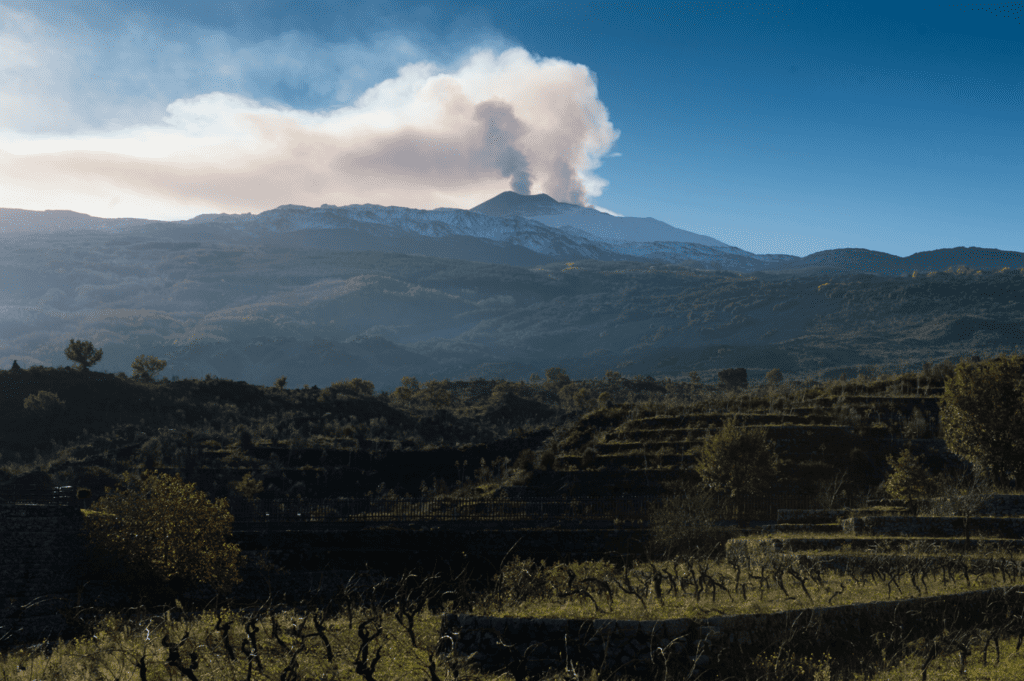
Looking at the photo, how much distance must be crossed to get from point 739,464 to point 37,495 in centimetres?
A: 4164

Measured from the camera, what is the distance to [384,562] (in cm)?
3509

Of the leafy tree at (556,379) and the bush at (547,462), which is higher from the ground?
the leafy tree at (556,379)

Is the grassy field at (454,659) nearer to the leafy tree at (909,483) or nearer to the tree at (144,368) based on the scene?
the leafy tree at (909,483)

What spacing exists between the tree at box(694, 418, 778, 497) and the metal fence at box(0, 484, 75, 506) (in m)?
35.0

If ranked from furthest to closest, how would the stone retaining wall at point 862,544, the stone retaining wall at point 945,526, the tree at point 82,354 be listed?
the tree at point 82,354
the stone retaining wall at point 945,526
the stone retaining wall at point 862,544

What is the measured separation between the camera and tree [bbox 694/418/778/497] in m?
35.8

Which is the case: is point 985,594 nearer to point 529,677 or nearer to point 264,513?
point 529,677

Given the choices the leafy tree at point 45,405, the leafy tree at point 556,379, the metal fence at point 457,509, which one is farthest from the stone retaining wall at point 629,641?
the leafy tree at point 556,379

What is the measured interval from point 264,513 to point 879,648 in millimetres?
32560

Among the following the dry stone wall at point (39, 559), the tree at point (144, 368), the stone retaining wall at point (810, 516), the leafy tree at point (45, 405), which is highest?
the tree at point (144, 368)

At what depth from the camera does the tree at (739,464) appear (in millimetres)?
35844

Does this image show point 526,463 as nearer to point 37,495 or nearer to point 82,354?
point 37,495

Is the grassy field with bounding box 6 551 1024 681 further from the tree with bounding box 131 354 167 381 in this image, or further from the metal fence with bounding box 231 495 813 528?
the tree with bounding box 131 354 167 381

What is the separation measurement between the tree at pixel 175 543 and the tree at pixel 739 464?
24666 millimetres
